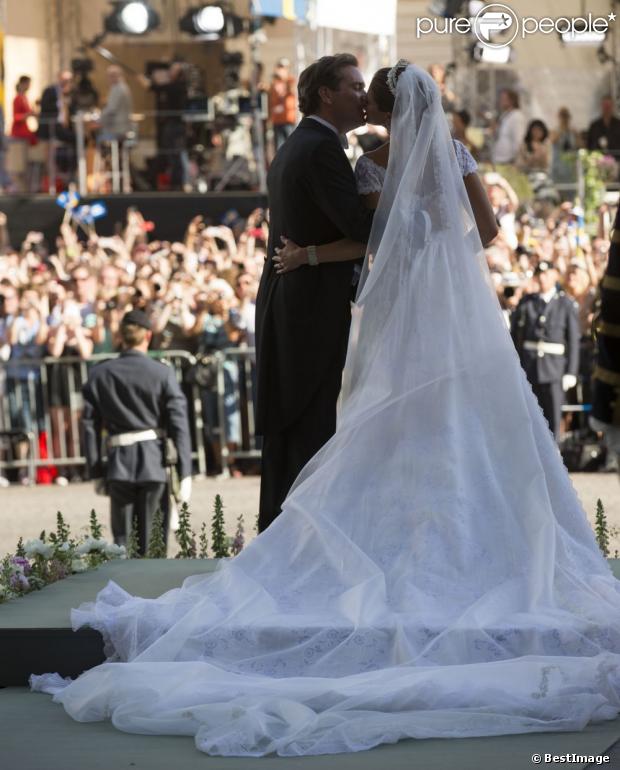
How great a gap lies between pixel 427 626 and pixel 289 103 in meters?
16.4

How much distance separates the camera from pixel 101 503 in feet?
43.1

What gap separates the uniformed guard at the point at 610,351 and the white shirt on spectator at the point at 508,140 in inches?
692

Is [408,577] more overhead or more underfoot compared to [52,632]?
more overhead

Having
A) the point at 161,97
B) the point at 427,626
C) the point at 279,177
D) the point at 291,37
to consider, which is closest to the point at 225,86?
the point at 161,97

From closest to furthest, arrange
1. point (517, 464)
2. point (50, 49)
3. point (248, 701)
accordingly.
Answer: point (248, 701)
point (517, 464)
point (50, 49)

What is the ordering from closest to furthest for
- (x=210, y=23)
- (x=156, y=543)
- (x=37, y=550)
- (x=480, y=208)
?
(x=480, y=208) < (x=37, y=550) < (x=156, y=543) < (x=210, y=23)

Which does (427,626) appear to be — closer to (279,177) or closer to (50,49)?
(279,177)

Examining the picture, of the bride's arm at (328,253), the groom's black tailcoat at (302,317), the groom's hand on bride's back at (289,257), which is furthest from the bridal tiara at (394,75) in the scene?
the groom's hand on bride's back at (289,257)

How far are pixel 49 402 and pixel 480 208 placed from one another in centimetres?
938

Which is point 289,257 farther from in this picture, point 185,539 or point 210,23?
point 210,23


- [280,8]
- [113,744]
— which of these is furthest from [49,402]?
[113,744]

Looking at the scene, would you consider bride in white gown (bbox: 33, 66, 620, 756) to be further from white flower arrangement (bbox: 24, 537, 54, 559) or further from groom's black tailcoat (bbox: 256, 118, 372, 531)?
white flower arrangement (bbox: 24, 537, 54, 559)

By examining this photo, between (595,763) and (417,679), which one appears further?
(417,679)

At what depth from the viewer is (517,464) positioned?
5.51 m
